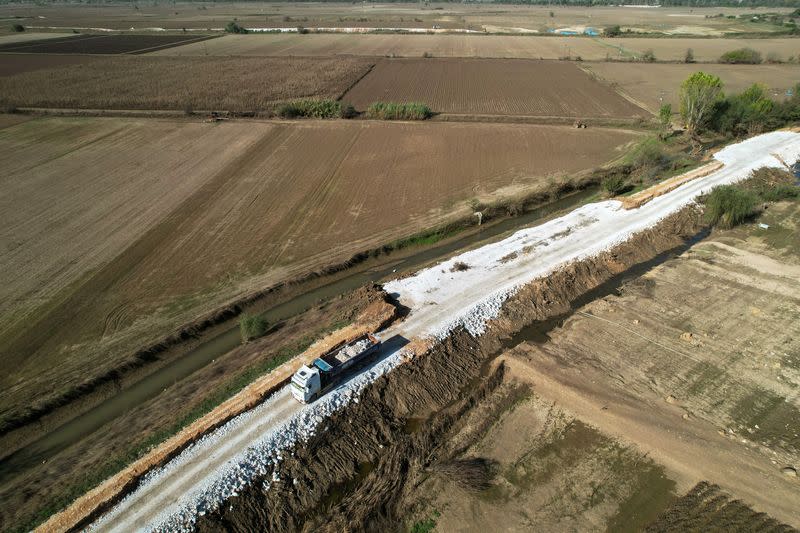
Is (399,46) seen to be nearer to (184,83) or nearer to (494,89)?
(494,89)

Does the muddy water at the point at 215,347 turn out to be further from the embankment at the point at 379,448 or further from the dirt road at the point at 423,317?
the embankment at the point at 379,448

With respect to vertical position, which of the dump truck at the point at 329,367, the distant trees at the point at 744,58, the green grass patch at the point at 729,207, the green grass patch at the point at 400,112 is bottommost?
the dump truck at the point at 329,367

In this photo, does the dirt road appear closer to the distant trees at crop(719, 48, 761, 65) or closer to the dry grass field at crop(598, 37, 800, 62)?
the distant trees at crop(719, 48, 761, 65)

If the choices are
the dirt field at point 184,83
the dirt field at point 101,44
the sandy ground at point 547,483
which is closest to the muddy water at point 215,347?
the sandy ground at point 547,483

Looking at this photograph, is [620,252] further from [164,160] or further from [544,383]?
[164,160]

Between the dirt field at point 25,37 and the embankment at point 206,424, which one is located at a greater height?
the dirt field at point 25,37

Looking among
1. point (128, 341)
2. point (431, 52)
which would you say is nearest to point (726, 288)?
point (128, 341)

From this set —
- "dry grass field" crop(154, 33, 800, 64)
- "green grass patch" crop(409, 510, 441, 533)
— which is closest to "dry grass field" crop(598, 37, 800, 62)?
"dry grass field" crop(154, 33, 800, 64)
